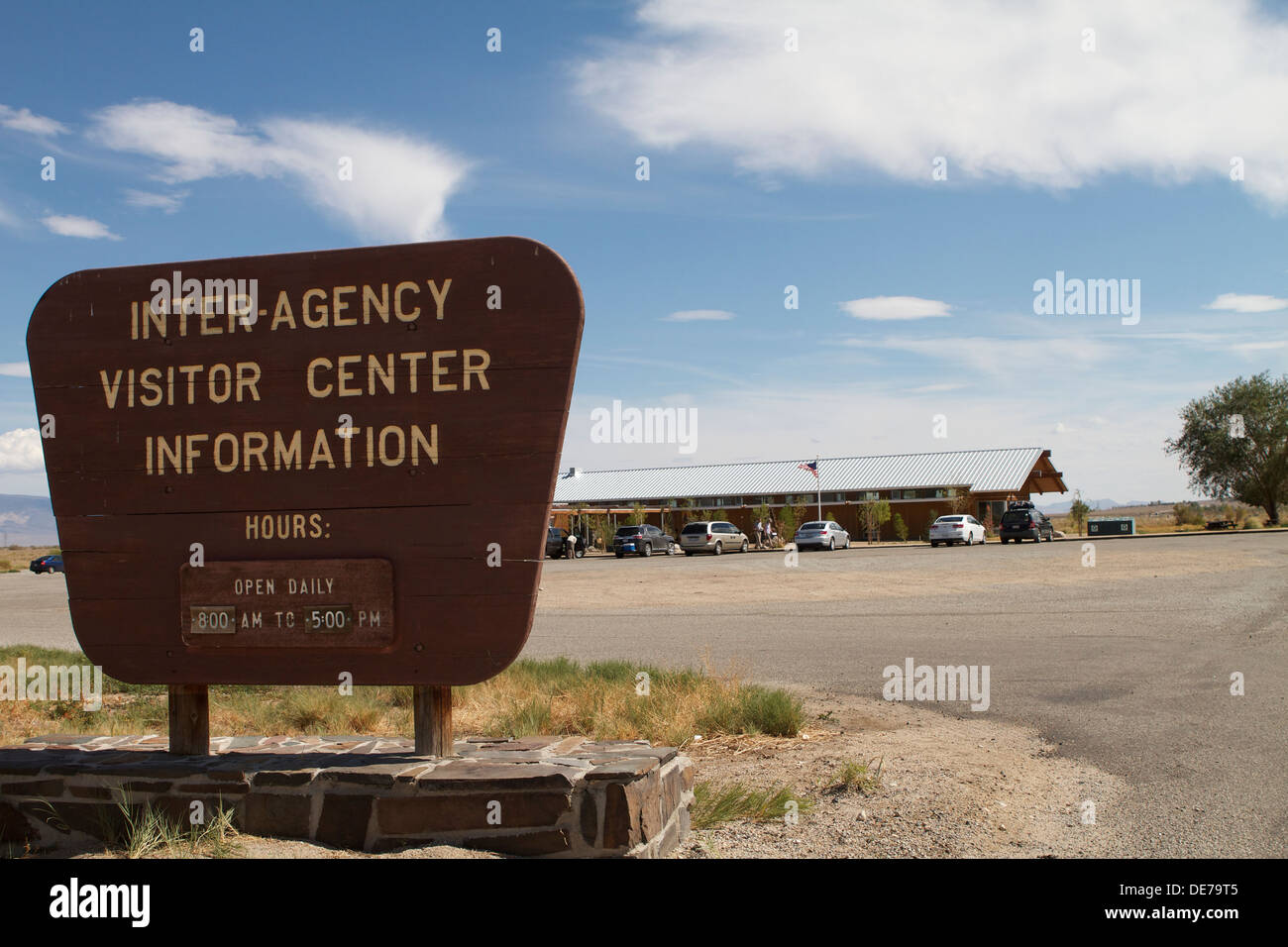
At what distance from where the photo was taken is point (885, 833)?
5270 mm

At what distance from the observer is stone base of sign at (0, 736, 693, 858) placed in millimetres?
4457

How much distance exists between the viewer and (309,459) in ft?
16.6

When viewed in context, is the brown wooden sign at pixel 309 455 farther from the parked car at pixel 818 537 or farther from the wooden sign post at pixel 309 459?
the parked car at pixel 818 537

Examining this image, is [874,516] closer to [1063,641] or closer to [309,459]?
[1063,641]

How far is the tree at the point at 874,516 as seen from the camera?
55.8m

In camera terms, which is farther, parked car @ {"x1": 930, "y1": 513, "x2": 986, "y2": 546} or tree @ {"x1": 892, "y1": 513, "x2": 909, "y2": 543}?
tree @ {"x1": 892, "y1": 513, "x2": 909, "y2": 543}

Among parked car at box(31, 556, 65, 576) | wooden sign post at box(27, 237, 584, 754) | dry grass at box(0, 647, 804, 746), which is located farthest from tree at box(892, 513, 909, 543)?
wooden sign post at box(27, 237, 584, 754)

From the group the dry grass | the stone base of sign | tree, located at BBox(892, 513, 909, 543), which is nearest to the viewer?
the stone base of sign

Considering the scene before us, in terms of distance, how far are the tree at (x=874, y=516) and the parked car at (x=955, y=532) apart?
1001 centimetres

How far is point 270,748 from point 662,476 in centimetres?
6825

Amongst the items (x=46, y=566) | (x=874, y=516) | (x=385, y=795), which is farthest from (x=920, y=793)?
(x=46, y=566)

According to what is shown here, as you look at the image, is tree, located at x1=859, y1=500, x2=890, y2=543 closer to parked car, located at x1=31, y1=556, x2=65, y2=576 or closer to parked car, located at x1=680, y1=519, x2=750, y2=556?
parked car, located at x1=680, y1=519, x2=750, y2=556

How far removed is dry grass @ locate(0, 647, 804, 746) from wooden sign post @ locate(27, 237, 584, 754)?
2.81 meters

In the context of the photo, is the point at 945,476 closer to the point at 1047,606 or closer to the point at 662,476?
the point at 662,476
